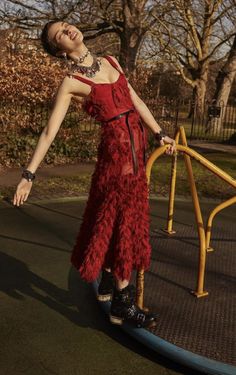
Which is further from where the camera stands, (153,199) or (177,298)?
(153,199)

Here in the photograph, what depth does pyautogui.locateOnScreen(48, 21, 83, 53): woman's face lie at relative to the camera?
8.41 ft

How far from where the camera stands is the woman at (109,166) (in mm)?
2631

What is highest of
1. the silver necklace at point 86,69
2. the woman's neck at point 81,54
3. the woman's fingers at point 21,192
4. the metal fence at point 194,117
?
the metal fence at point 194,117

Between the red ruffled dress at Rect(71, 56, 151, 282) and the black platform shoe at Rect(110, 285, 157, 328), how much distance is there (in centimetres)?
17

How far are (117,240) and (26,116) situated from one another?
6467 millimetres

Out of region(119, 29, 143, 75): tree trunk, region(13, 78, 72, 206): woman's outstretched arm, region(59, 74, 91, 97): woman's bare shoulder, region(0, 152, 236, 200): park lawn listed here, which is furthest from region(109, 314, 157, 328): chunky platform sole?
region(119, 29, 143, 75): tree trunk

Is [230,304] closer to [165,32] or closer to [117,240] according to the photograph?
[117,240]

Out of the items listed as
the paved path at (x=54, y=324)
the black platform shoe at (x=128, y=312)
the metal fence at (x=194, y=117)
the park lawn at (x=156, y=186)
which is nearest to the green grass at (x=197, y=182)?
the park lawn at (x=156, y=186)

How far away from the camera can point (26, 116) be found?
29.1 ft

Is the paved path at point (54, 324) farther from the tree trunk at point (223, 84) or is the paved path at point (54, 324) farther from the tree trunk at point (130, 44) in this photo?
the tree trunk at point (223, 84)

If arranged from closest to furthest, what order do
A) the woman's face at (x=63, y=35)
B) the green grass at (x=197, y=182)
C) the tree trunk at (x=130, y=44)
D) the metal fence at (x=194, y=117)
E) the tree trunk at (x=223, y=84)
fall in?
the woman's face at (x=63, y=35) → the green grass at (x=197, y=182) → the metal fence at (x=194, y=117) → the tree trunk at (x=130, y=44) → the tree trunk at (x=223, y=84)

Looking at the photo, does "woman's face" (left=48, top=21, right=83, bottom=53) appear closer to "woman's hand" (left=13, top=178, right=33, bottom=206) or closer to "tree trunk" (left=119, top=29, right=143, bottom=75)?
"woman's hand" (left=13, top=178, right=33, bottom=206)

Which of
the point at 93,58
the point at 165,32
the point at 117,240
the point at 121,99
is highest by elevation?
the point at 165,32

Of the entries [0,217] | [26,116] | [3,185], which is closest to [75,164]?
[26,116]
